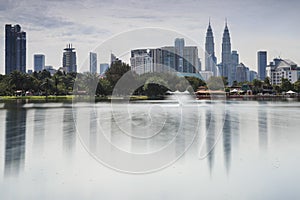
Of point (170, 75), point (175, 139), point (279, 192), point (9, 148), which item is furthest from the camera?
point (170, 75)

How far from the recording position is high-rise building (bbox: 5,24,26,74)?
7126 inches

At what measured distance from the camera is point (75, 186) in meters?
5.90

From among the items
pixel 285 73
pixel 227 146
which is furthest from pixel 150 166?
pixel 285 73

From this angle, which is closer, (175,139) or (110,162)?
(110,162)

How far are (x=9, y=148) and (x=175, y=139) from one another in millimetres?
4574

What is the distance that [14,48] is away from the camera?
184 m

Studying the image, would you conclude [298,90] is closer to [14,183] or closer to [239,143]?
[239,143]

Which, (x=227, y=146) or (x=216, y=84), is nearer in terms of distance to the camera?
(x=227, y=146)

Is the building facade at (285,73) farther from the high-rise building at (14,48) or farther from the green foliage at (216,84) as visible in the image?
the high-rise building at (14,48)

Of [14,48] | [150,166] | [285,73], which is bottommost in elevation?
[150,166]

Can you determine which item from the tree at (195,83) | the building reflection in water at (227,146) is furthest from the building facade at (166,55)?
the tree at (195,83)

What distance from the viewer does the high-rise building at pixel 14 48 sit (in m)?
181

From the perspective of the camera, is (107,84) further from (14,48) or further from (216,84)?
(14,48)

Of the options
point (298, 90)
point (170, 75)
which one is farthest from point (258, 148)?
point (298, 90)
